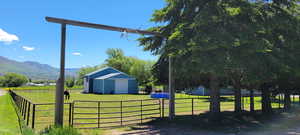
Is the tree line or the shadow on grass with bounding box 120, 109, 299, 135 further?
the shadow on grass with bounding box 120, 109, 299, 135

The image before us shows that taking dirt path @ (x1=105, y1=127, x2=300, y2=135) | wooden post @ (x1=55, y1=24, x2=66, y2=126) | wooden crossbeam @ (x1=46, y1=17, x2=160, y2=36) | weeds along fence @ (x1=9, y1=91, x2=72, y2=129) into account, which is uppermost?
wooden crossbeam @ (x1=46, y1=17, x2=160, y2=36)

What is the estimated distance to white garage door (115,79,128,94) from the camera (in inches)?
1295

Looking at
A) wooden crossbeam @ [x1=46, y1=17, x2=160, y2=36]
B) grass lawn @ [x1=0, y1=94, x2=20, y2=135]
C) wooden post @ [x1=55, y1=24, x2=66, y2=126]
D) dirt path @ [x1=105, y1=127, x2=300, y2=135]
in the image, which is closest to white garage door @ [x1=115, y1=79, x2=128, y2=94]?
grass lawn @ [x1=0, y1=94, x2=20, y2=135]

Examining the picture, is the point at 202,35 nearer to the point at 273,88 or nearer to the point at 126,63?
the point at 273,88

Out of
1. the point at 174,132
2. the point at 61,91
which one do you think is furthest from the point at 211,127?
the point at 61,91

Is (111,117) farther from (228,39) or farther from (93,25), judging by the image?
(228,39)

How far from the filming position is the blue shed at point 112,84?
32.5 m

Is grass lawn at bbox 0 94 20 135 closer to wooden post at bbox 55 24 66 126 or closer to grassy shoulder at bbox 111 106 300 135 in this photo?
wooden post at bbox 55 24 66 126

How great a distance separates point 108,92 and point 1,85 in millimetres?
55177

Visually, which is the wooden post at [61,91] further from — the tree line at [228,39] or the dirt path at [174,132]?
the tree line at [228,39]

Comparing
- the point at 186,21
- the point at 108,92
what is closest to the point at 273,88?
the point at 186,21

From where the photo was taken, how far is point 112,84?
32750 millimetres

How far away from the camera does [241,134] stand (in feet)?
25.2

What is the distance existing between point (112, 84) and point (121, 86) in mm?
1369
